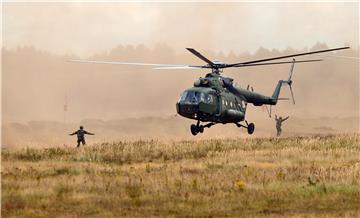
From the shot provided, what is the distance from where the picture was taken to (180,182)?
20578 millimetres

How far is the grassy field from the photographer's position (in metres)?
16.9

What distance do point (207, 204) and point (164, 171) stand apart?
6425 mm

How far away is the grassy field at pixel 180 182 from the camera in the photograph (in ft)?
55.6

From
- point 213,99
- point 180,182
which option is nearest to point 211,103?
point 213,99

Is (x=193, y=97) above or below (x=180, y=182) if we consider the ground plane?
above

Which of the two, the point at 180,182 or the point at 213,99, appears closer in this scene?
the point at 180,182

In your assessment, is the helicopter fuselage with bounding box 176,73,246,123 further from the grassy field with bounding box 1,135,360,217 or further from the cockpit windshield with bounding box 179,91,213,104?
the grassy field with bounding box 1,135,360,217

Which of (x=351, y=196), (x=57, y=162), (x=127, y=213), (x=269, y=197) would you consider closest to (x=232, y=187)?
(x=269, y=197)

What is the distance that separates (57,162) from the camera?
1066 inches

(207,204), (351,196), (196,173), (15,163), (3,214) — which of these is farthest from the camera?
(15,163)

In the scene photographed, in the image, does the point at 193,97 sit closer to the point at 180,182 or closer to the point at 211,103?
the point at 211,103

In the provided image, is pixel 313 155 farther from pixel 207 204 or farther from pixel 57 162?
pixel 207 204

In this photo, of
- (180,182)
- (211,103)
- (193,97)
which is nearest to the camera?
(180,182)

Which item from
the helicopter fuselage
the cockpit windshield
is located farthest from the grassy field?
the cockpit windshield
